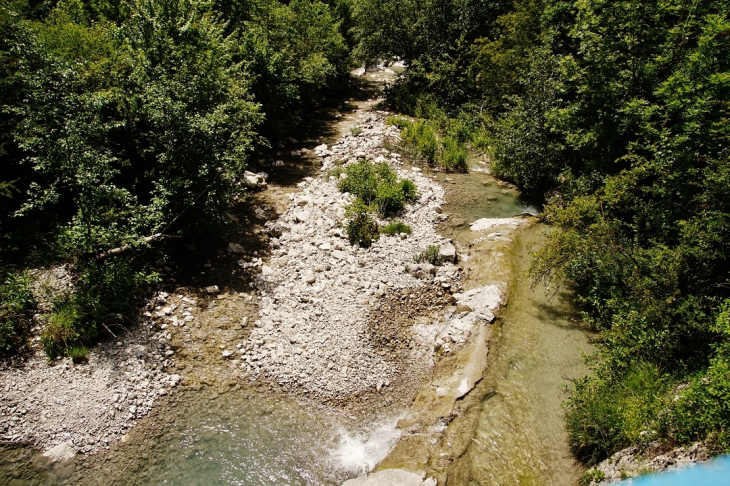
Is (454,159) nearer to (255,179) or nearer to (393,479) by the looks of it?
(255,179)

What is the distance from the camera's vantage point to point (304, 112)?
24516mm

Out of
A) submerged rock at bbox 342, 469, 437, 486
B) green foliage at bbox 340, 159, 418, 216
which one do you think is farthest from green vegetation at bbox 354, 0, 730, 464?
green foliage at bbox 340, 159, 418, 216

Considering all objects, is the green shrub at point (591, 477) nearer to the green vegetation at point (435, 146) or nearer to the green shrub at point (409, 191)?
the green shrub at point (409, 191)

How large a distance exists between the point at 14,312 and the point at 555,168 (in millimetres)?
17315

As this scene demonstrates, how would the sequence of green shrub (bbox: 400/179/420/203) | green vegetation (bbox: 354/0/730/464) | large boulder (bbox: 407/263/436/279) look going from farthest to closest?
green shrub (bbox: 400/179/420/203)
large boulder (bbox: 407/263/436/279)
green vegetation (bbox: 354/0/730/464)

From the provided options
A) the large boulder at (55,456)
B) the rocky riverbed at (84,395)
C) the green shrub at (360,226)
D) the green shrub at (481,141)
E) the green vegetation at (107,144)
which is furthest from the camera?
the green shrub at (481,141)

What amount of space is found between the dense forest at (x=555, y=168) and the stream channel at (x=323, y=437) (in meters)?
0.84

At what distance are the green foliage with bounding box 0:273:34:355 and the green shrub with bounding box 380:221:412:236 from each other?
32.1ft

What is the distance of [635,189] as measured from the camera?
11.7m

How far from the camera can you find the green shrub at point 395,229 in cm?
1401

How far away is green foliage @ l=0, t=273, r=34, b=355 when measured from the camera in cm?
889

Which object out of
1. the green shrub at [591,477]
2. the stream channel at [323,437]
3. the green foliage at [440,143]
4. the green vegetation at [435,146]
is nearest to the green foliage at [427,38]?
the green foliage at [440,143]

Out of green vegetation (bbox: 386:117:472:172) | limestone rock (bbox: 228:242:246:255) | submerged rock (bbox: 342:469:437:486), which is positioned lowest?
submerged rock (bbox: 342:469:437:486)

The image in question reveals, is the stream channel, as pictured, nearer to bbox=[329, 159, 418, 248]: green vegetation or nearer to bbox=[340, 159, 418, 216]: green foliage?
bbox=[329, 159, 418, 248]: green vegetation
